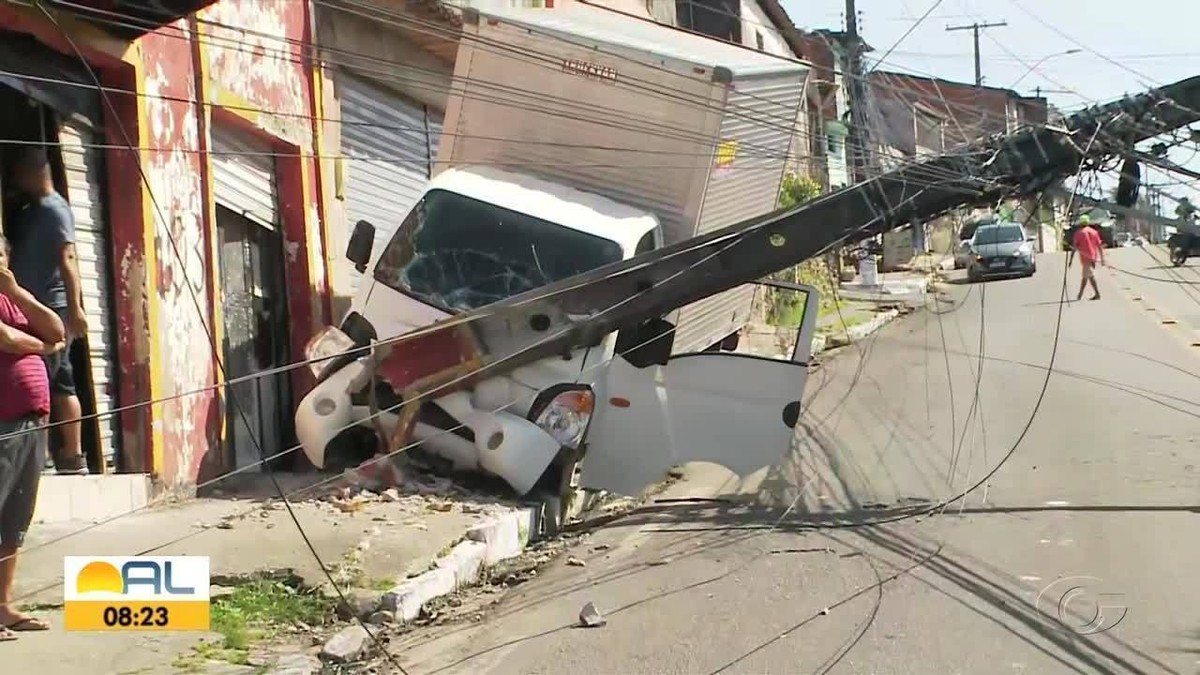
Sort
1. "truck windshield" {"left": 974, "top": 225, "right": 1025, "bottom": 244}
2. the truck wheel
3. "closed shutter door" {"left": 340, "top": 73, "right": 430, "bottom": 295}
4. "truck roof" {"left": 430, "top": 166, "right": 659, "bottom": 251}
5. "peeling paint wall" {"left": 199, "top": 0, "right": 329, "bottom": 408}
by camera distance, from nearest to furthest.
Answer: the truck wheel → "truck roof" {"left": 430, "top": 166, "right": 659, "bottom": 251} → "peeling paint wall" {"left": 199, "top": 0, "right": 329, "bottom": 408} → "closed shutter door" {"left": 340, "top": 73, "right": 430, "bottom": 295} → "truck windshield" {"left": 974, "top": 225, "right": 1025, "bottom": 244}

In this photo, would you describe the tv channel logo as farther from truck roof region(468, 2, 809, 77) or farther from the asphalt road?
truck roof region(468, 2, 809, 77)

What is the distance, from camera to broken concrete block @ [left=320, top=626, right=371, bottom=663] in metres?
5.88

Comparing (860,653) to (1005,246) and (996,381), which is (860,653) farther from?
(1005,246)

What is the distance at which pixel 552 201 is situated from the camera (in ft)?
32.6

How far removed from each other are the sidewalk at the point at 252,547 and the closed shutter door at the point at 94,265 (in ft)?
2.86

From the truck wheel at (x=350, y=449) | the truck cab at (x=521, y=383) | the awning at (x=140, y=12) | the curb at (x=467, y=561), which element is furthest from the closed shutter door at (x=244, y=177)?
the curb at (x=467, y=561)

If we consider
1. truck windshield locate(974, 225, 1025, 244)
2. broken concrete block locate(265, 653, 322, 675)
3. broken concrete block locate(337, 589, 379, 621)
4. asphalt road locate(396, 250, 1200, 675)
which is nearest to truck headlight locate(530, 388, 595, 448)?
asphalt road locate(396, 250, 1200, 675)

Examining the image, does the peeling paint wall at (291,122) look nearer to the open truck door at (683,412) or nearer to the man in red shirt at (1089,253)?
the open truck door at (683,412)

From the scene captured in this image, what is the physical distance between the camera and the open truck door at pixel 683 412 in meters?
9.15

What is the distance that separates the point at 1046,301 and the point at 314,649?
20977 millimetres

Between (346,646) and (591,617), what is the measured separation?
1290 mm

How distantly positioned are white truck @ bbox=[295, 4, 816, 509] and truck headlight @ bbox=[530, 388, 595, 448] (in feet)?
0.04

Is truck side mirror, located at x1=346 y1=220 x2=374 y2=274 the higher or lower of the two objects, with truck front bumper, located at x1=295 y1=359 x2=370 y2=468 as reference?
higher

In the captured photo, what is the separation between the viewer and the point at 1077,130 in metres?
8.99
